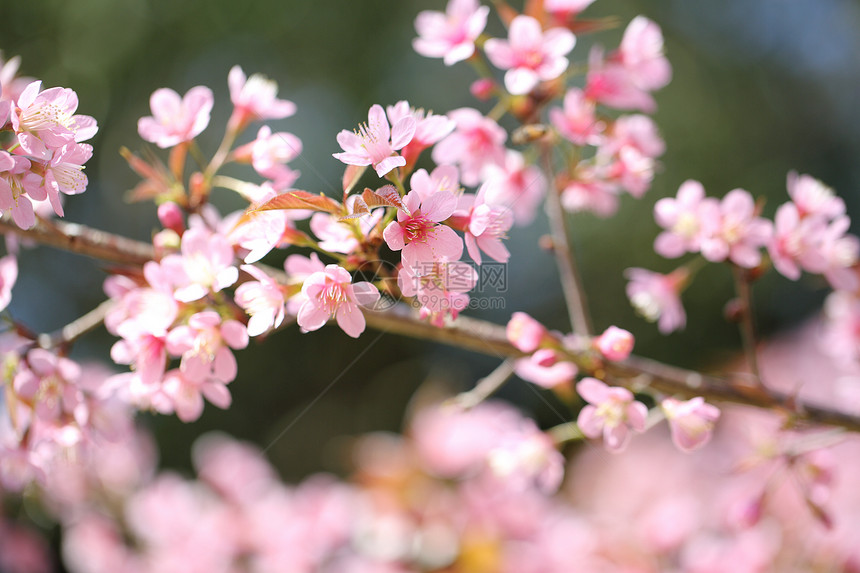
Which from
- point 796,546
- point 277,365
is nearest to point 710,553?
point 796,546

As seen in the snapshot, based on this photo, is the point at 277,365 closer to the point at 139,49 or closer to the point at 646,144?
the point at 139,49

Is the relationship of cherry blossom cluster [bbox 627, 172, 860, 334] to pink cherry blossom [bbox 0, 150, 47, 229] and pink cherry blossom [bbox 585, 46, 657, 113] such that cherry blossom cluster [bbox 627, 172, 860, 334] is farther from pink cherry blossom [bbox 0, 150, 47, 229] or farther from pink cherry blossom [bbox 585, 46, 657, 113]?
pink cherry blossom [bbox 0, 150, 47, 229]

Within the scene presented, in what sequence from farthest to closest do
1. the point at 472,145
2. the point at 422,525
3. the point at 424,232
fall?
the point at 422,525 < the point at 472,145 < the point at 424,232

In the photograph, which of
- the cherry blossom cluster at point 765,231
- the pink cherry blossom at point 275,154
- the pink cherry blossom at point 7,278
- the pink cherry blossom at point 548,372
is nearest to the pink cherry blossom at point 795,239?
the cherry blossom cluster at point 765,231

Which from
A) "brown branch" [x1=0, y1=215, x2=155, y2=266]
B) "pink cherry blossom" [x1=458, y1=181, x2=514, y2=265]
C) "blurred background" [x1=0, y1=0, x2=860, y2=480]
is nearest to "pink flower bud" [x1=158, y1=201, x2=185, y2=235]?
"brown branch" [x1=0, y1=215, x2=155, y2=266]

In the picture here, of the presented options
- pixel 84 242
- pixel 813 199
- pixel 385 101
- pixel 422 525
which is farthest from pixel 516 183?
pixel 385 101

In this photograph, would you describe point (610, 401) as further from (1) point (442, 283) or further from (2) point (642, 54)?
(2) point (642, 54)

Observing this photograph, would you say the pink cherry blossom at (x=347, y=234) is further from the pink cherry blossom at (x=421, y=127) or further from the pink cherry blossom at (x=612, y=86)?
the pink cherry blossom at (x=612, y=86)
